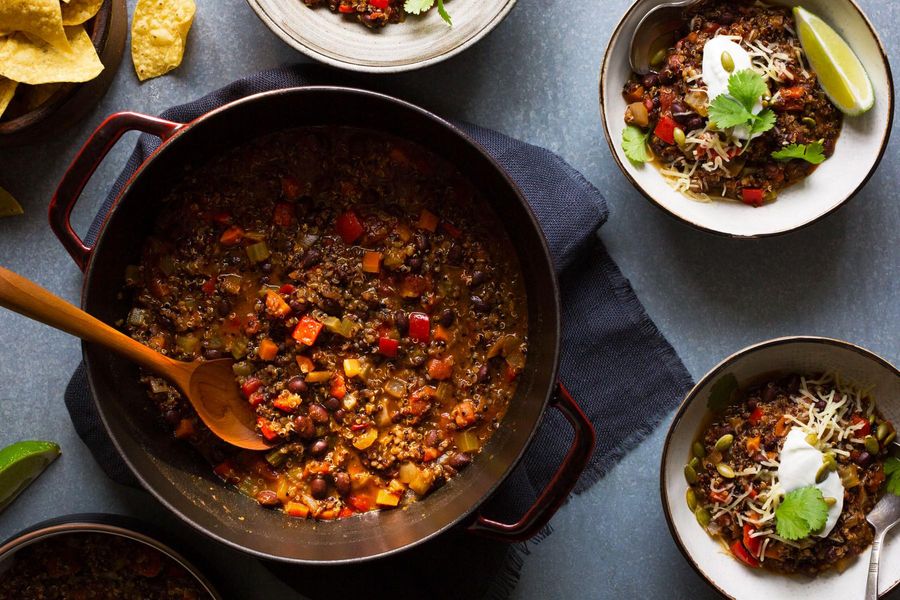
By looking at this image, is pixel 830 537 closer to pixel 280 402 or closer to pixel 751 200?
pixel 751 200

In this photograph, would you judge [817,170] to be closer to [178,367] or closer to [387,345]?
[387,345]

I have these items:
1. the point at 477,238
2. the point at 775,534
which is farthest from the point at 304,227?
the point at 775,534

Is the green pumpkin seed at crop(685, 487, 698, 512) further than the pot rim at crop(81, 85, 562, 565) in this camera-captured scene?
Yes

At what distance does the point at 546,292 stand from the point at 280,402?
1247mm

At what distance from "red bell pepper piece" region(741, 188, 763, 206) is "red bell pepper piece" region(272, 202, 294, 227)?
80.9 inches

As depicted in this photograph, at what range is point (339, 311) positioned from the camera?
3945 millimetres

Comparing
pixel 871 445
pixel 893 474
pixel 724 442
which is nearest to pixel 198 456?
pixel 724 442

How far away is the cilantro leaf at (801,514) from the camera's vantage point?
3814 mm

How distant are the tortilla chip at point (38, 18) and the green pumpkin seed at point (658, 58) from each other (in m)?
2.59

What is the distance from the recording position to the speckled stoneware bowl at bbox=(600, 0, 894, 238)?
157 inches

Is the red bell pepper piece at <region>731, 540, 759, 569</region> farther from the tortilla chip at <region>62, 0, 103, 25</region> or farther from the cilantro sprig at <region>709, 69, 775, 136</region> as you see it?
the tortilla chip at <region>62, 0, 103, 25</region>

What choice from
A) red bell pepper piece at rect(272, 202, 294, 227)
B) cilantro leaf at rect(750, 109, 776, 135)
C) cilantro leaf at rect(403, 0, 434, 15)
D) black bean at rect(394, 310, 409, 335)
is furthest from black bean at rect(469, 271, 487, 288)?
cilantro leaf at rect(750, 109, 776, 135)

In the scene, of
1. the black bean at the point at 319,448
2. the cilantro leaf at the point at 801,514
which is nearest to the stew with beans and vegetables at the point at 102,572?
the black bean at the point at 319,448

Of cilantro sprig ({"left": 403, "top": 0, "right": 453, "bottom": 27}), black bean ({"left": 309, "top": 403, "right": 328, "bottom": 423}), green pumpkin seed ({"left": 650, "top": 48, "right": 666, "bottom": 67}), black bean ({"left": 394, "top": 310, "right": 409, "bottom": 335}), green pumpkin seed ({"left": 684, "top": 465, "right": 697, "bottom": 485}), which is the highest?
cilantro sprig ({"left": 403, "top": 0, "right": 453, "bottom": 27})
